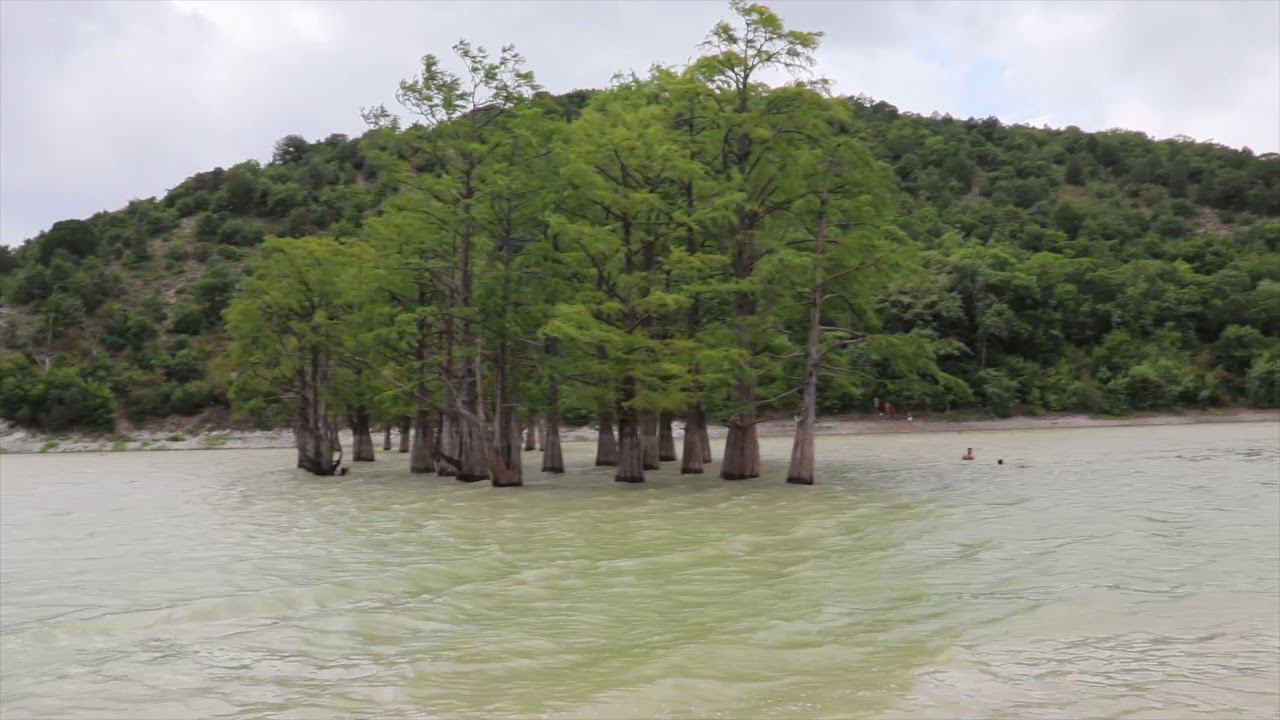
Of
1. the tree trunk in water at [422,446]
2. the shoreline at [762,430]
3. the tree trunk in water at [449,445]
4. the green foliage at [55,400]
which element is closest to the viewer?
the tree trunk in water at [449,445]

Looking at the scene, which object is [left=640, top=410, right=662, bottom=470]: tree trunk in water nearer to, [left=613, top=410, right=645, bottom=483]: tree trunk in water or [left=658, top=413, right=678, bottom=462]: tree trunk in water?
[left=613, top=410, right=645, bottom=483]: tree trunk in water

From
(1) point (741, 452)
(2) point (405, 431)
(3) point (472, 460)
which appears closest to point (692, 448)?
(1) point (741, 452)

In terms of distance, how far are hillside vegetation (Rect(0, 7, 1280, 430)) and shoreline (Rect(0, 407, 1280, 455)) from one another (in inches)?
60.9

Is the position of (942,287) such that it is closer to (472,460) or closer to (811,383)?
(811,383)

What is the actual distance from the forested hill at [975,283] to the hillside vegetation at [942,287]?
0.25 metres

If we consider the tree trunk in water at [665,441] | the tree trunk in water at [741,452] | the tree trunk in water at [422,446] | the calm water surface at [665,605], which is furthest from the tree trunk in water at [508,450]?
the tree trunk in water at [665,441]

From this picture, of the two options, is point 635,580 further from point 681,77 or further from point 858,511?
point 681,77

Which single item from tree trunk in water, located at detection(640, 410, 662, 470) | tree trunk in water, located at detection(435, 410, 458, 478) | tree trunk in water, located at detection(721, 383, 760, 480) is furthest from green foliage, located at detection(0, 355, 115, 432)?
tree trunk in water, located at detection(721, 383, 760, 480)

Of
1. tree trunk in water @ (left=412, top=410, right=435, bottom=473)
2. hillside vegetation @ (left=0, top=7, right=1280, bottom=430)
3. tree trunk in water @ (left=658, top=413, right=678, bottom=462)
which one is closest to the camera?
tree trunk in water @ (left=412, top=410, right=435, bottom=473)

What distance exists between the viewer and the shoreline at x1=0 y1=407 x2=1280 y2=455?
81.6m

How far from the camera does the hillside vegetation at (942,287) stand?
6800 cm

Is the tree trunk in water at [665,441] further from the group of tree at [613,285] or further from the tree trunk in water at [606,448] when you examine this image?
the tree trunk in water at [606,448]

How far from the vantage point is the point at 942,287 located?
3521 inches

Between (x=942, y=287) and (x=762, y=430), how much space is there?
20258 mm
